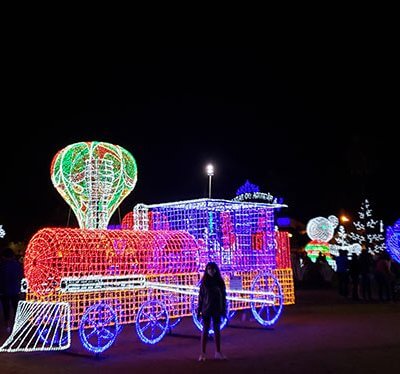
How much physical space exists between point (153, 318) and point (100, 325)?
1540 mm

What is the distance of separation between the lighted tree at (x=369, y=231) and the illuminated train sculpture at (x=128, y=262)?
2444 centimetres

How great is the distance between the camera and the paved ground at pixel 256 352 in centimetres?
823

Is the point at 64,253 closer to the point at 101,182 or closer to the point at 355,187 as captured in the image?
the point at 101,182

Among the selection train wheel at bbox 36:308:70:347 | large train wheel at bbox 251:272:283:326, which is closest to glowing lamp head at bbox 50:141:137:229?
large train wheel at bbox 251:272:283:326

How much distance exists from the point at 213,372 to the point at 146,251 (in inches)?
166

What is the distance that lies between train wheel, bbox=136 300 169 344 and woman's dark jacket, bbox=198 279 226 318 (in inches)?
70.9

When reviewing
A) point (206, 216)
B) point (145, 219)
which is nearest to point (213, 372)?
point (206, 216)

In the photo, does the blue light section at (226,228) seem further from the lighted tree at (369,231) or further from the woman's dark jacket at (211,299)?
the lighted tree at (369,231)

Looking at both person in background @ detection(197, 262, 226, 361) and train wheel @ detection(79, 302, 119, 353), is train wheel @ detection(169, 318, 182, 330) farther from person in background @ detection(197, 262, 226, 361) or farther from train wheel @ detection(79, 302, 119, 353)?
person in background @ detection(197, 262, 226, 361)

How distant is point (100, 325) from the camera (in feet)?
Answer: 32.1

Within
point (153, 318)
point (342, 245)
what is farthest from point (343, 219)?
point (153, 318)

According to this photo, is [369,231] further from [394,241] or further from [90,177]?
[90,177]

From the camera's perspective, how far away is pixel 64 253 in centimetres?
1020

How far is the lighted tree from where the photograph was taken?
123ft
